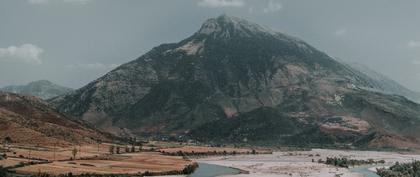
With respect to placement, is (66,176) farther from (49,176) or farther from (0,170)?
(0,170)

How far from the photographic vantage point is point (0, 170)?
19088 cm

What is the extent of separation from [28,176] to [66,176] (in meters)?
12.2

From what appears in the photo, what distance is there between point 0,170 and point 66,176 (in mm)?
20473

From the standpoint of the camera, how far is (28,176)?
193 meters

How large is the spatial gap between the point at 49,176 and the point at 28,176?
6524 mm

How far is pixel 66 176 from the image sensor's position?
653 ft

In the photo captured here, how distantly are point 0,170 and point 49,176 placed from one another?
1493cm

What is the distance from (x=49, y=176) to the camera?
19575cm

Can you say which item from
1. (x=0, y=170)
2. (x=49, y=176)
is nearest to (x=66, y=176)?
(x=49, y=176)

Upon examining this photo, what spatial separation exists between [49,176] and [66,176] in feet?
18.8
